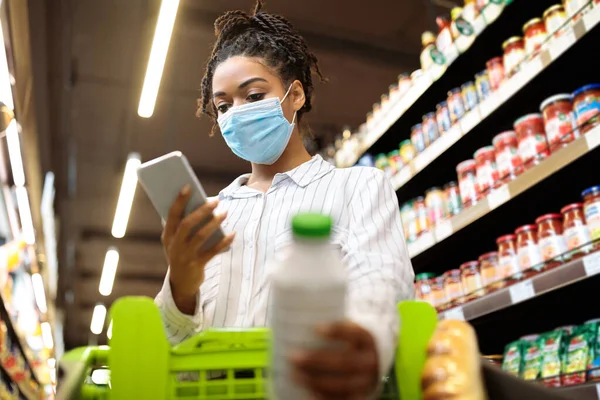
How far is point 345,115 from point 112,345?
5.60 m

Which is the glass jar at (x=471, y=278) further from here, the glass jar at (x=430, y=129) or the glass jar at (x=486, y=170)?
the glass jar at (x=430, y=129)

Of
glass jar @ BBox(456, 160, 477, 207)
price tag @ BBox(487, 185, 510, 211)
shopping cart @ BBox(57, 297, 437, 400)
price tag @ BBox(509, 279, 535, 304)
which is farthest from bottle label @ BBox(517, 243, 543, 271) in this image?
shopping cart @ BBox(57, 297, 437, 400)

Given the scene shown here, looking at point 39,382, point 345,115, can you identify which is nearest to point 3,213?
point 39,382

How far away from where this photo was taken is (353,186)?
1.35 m

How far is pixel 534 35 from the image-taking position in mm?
2350

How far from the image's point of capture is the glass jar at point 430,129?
A: 3.03m

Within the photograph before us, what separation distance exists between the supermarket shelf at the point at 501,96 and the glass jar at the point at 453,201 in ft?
0.60


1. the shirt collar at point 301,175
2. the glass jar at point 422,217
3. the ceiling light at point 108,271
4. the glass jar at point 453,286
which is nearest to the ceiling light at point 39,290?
the ceiling light at point 108,271

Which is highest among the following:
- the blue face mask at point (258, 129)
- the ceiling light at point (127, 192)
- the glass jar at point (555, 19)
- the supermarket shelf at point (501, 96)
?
the ceiling light at point (127, 192)

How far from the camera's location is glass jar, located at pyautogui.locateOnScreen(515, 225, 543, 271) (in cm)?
224

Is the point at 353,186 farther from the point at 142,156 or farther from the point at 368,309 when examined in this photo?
the point at 142,156

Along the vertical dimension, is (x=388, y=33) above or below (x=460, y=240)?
above

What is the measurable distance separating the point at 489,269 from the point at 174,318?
1786 mm

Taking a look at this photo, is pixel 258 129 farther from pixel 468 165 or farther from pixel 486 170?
pixel 468 165
